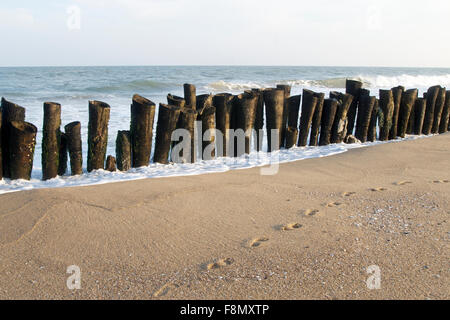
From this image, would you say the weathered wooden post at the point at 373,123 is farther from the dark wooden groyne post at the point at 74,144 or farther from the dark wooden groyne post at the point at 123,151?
the dark wooden groyne post at the point at 74,144

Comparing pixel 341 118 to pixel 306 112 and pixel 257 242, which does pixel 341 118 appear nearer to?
pixel 306 112

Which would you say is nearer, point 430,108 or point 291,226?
point 291,226

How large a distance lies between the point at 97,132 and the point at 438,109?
6.68 metres

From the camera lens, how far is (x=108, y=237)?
2.95 metres

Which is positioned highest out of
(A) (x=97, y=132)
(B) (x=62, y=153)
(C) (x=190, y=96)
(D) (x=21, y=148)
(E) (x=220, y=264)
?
(C) (x=190, y=96)

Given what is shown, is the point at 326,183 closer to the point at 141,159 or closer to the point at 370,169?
the point at 370,169

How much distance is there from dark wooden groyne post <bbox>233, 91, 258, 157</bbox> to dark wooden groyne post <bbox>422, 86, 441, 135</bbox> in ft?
13.1

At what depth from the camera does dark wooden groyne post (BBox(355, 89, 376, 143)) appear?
268 inches

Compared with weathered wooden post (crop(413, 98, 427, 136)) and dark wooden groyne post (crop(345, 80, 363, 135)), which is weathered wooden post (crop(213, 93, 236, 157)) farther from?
weathered wooden post (crop(413, 98, 427, 136))

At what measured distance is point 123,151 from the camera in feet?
16.3

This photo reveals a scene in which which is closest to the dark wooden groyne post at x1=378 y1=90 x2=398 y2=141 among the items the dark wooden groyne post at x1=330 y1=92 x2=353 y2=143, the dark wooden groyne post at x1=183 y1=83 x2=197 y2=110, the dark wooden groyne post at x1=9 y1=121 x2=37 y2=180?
the dark wooden groyne post at x1=330 y1=92 x2=353 y2=143

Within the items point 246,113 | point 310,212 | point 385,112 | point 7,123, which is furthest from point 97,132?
point 385,112
